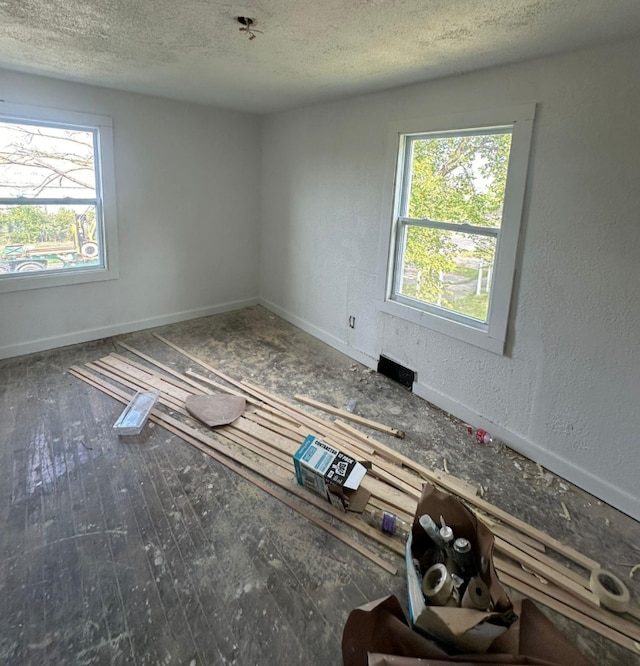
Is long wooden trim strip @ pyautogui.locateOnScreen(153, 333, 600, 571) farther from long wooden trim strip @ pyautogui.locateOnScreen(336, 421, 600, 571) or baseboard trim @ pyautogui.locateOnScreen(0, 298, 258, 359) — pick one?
baseboard trim @ pyautogui.locateOnScreen(0, 298, 258, 359)

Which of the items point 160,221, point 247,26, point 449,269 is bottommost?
point 449,269

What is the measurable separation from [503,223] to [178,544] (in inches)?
104

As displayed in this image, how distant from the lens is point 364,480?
8.30 ft

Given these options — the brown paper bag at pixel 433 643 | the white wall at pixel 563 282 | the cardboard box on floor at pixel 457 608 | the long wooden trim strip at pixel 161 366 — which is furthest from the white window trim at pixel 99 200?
the brown paper bag at pixel 433 643

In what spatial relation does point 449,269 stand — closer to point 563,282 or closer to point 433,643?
point 563,282

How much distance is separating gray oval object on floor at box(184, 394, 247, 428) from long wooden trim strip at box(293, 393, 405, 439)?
1.60 ft

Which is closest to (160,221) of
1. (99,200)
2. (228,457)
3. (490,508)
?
(99,200)

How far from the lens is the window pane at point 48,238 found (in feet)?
12.8

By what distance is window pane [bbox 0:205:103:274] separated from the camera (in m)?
3.89

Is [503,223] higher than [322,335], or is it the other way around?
[503,223]

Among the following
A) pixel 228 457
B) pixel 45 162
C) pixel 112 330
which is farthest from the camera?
pixel 112 330

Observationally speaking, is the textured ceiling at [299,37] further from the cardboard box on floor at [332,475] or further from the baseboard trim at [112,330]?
the baseboard trim at [112,330]

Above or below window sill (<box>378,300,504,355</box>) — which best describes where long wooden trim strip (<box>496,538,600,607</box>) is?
below

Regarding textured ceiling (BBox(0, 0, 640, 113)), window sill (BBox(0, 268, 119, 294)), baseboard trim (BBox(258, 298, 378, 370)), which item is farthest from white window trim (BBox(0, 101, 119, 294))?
baseboard trim (BBox(258, 298, 378, 370))
